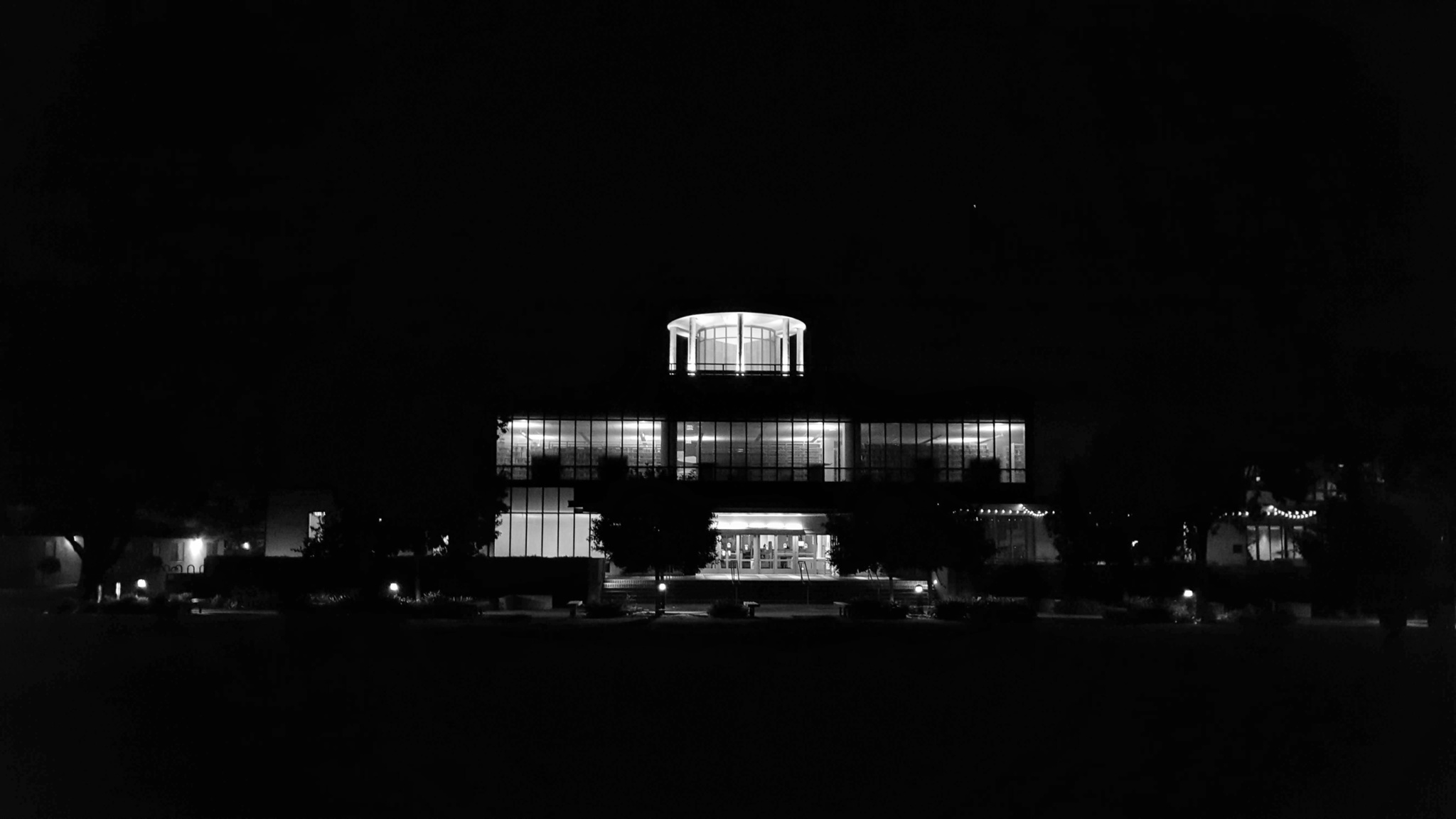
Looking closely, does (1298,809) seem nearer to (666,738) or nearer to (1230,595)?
(666,738)

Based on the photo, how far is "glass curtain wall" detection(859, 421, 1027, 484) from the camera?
65750 millimetres

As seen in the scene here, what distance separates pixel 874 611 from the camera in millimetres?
37125

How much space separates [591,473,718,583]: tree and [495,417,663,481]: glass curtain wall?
16142 mm

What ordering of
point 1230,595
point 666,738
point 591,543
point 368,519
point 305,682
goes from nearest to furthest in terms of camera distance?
point 666,738 → point 305,682 → point 368,519 → point 1230,595 → point 591,543

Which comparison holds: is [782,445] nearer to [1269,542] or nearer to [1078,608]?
[1078,608]

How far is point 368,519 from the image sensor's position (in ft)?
125

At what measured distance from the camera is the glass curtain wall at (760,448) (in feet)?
215

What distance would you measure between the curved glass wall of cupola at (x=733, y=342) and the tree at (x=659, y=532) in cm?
2610

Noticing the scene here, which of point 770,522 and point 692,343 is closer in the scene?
point 770,522

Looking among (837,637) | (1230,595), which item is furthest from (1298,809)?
(1230,595)

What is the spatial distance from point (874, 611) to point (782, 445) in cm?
2913

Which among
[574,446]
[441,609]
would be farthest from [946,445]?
[441,609]

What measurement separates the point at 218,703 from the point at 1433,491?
43.5 meters

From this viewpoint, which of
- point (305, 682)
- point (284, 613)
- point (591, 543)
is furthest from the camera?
point (591, 543)
